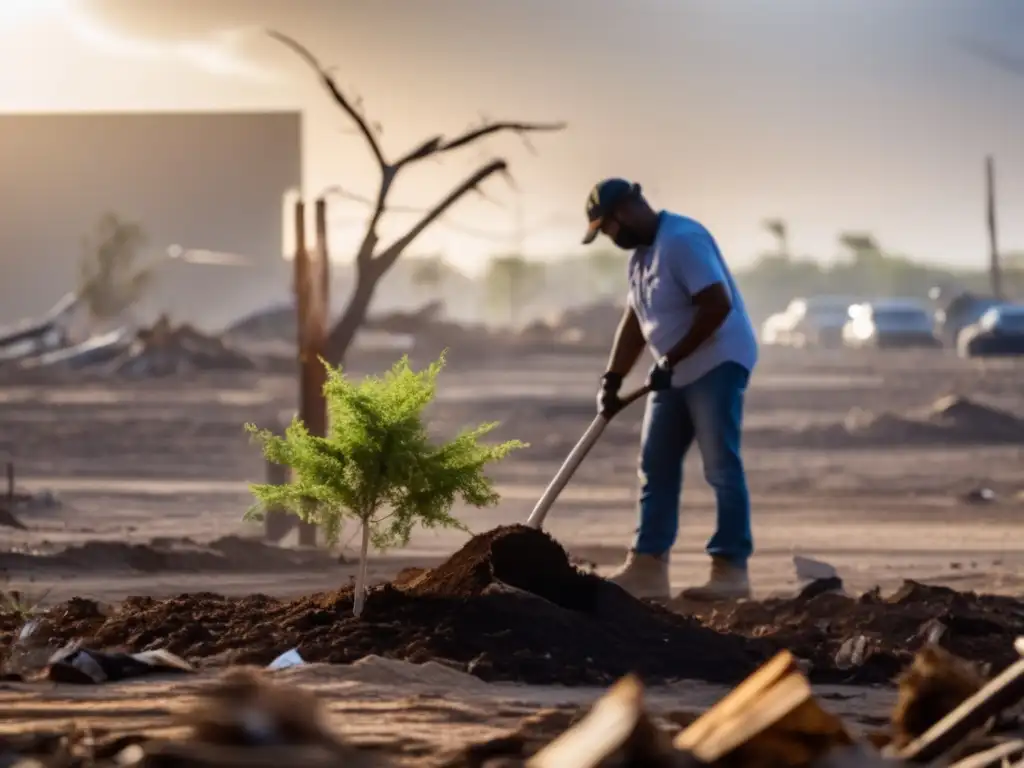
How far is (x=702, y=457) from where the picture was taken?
9727 mm

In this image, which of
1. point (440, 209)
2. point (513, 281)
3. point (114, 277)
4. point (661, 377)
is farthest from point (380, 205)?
point (513, 281)

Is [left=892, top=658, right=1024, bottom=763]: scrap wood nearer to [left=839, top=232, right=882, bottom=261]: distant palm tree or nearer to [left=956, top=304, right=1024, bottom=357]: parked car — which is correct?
[left=956, top=304, right=1024, bottom=357]: parked car

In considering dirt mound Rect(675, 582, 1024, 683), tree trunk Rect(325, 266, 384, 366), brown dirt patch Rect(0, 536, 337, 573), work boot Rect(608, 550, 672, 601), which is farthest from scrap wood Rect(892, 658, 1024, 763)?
tree trunk Rect(325, 266, 384, 366)

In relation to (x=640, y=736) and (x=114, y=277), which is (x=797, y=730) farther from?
(x=114, y=277)

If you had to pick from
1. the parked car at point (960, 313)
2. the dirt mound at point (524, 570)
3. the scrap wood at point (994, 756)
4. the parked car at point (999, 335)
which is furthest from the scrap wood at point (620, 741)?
the parked car at point (960, 313)

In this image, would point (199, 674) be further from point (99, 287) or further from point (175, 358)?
point (99, 287)

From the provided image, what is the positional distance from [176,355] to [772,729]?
1242 inches

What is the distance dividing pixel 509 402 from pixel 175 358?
918cm

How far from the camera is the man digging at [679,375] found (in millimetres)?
9688

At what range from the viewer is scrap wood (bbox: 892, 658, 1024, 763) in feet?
17.4

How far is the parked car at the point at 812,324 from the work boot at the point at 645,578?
3838cm

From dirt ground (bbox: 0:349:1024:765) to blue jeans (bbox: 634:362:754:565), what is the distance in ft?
2.57

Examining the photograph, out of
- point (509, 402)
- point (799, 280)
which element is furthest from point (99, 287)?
point (799, 280)

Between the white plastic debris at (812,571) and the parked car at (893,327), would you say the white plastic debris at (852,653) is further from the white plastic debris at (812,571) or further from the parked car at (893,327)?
the parked car at (893,327)
